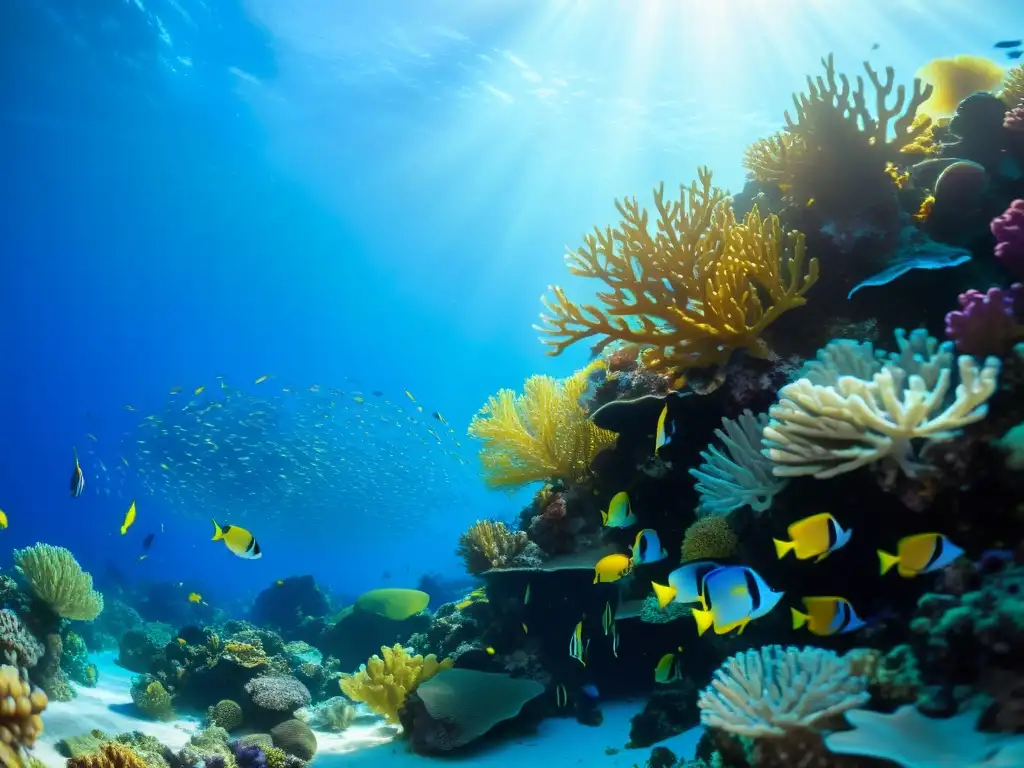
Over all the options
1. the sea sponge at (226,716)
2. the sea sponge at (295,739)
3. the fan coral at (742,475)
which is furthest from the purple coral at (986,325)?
the sea sponge at (226,716)

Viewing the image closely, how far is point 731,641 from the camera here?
14.5ft

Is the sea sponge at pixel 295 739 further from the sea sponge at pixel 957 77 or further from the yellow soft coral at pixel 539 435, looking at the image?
the sea sponge at pixel 957 77

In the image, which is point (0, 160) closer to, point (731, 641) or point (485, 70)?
point (485, 70)

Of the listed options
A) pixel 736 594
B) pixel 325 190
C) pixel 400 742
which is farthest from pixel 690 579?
pixel 325 190

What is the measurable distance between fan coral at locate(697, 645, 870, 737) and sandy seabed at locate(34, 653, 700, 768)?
2037mm

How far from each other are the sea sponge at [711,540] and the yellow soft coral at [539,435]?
1674 mm

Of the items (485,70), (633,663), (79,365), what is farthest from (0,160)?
(633,663)

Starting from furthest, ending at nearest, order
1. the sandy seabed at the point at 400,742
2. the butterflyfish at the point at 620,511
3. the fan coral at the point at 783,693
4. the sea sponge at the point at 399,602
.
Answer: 1. the sea sponge at the point at 399,602
2. the sandy seabed at the point at 400,742
3. the butterflyfish at the point at 620,511
4. the fan coral at the point at 783,693

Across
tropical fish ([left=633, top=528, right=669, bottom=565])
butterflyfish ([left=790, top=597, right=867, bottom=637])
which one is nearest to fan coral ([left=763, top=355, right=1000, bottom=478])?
butterflyfish ([left=790, top=597, right=867, bottom=637])

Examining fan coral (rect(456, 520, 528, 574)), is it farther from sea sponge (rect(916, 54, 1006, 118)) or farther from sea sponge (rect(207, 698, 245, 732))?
sea sponge (rect(916, 54, 1006, 118))

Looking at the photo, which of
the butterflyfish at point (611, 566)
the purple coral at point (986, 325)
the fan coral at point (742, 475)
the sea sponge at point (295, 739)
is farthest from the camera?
the sea sponge at point (295, 739)

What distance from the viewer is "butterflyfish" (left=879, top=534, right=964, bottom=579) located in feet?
8.46

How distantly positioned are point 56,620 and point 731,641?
778cm

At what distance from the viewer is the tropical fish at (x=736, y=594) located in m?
2.49
